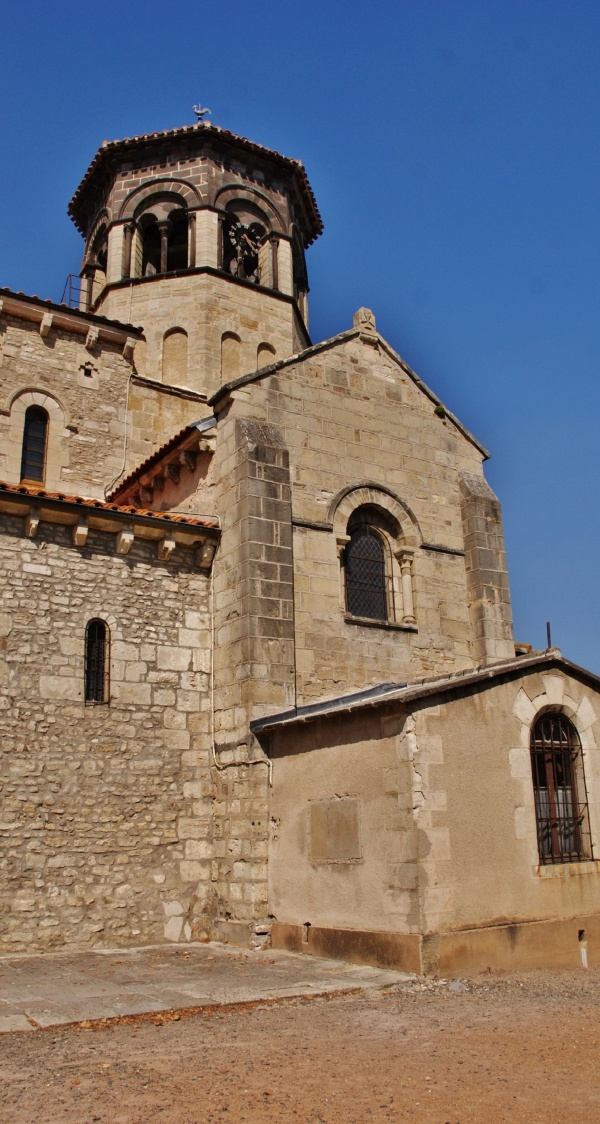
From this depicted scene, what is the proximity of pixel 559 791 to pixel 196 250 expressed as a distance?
557 inches

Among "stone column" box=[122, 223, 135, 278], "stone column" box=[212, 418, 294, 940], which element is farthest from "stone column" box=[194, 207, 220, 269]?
"stone column" box=[212, 418, 294, 940]

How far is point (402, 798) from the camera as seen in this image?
9.36 metres

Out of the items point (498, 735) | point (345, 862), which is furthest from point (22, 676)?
point (498, 735)

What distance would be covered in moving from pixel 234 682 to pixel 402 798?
335cm

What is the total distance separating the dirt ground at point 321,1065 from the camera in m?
5.05

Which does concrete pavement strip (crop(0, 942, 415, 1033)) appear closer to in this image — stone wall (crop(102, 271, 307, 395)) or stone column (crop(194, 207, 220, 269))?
stone wall (crop(102, 271, 307, 395))

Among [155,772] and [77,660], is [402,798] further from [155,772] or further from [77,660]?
[77,660]

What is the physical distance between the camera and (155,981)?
855cm

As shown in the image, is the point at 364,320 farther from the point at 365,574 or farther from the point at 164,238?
the point at 164,238

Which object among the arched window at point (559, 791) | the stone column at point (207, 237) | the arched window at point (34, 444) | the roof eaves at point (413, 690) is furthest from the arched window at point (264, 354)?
the arched window at point (559, 791)

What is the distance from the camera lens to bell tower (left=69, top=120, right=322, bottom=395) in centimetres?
1922

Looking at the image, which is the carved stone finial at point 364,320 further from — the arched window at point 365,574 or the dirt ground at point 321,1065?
the dirt ground at point 321,1065

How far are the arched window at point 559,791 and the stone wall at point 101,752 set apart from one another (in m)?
4.27

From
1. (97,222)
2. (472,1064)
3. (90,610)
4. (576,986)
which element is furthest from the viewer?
(97,222)
